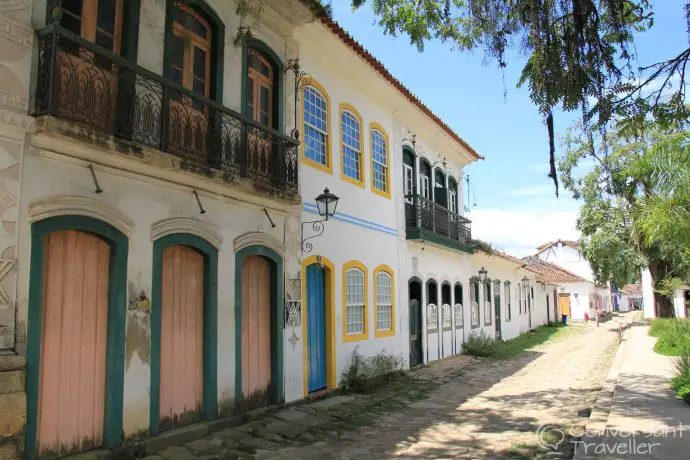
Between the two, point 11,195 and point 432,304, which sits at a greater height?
point 11,195

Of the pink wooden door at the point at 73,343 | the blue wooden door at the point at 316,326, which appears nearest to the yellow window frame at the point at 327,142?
the blue wooden door at the point at 316,326

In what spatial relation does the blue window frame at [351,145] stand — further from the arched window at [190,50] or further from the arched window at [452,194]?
the arched window at [452,194]

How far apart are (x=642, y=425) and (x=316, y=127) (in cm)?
716

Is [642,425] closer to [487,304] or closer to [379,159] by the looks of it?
[379,159]

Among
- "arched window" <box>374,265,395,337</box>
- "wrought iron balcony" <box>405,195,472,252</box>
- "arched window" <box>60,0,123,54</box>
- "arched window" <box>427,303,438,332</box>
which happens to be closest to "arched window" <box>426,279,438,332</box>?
"arched window" <box>427,303,438,332</box>

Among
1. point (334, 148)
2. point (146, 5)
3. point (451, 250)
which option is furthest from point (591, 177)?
point (146, 5)

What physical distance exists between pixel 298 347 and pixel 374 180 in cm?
494

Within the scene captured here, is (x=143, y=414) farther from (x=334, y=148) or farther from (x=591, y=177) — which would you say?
(x=591, y=177)

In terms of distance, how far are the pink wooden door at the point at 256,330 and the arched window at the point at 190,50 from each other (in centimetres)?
274

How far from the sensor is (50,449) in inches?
→ 206

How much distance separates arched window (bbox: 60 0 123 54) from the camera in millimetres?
5891

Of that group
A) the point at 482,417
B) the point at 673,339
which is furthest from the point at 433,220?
the point at 673,339

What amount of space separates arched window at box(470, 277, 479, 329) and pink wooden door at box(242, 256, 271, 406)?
11.5 metres

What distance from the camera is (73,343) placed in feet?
18.3
